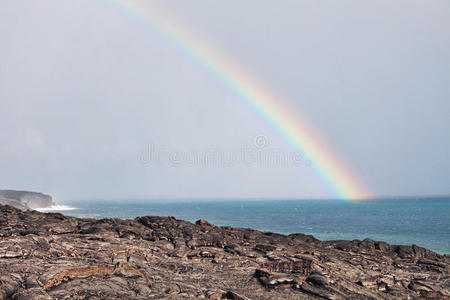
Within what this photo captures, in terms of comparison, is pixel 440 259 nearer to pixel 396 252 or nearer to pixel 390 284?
pixel 396 252

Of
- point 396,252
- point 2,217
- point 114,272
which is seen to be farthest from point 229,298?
point 2,217

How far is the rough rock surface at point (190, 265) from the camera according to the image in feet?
42.4

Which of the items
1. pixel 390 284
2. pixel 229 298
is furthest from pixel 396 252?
pixel 229 298

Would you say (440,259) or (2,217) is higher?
(2,217)

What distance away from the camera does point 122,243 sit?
2008 cm

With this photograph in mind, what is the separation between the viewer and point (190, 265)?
58.3 feet

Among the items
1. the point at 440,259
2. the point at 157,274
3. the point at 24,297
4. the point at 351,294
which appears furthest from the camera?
the point at 440,259

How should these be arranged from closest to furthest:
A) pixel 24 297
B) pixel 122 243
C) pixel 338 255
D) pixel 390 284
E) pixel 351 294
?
pixel 24 297
pixel 351 294
pixel 390 284
pixel 122 243
pixel 338 255

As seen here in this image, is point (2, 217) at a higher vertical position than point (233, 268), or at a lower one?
higher

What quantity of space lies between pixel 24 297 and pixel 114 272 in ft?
13.3

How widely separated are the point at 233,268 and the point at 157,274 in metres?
4.15

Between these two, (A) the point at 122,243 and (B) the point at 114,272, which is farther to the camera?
(A) the point at 122,243

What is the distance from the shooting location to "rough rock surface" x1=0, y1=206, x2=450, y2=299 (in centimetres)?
1294

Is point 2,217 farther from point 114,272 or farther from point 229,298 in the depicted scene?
point 229,298
